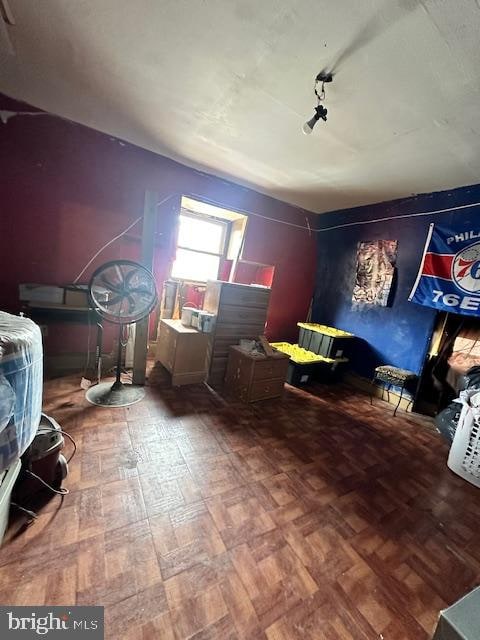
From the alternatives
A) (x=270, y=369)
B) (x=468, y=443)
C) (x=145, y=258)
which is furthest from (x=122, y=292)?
(x=468, y=443)

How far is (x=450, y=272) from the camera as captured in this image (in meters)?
2.95

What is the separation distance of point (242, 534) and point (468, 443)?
1981mm

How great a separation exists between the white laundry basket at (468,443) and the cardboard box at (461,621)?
211cm

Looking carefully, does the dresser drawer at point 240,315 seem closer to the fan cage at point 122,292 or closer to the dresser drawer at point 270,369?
the dresser drawer at point 270,369

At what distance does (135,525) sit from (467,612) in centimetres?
142

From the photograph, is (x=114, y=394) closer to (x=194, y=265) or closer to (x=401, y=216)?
(x=194, y=265)

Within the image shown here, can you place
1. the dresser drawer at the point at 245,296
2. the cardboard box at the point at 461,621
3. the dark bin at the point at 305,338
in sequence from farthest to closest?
1. the dark bin at the point at 305,338
2. the dresser drawer at the point at 245,296
3. the cardboard box at the point at 461,621

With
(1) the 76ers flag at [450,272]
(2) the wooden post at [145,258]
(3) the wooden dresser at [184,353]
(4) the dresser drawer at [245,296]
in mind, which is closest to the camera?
(2) the wooden post at [145,258]

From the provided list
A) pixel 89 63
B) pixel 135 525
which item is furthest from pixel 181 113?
pixel 135 525

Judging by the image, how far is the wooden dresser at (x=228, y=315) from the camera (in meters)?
3.03

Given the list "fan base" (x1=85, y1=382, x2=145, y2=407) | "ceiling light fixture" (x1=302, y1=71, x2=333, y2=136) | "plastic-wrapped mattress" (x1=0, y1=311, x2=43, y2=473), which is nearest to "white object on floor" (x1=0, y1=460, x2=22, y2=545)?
"plastic-wrapped mattress" (x1=0, y1=311, x2=43, y2=473)

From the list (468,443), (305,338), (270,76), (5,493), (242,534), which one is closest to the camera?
(5,493)

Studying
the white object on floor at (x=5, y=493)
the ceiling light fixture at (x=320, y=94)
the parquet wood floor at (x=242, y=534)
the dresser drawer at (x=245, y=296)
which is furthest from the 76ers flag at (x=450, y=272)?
the white object on floor at (x=5, y=493)

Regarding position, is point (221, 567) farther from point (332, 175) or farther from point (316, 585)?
point (332, 175)
